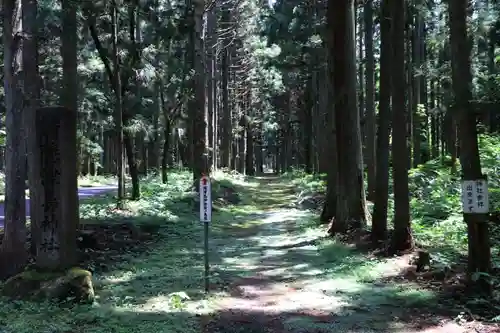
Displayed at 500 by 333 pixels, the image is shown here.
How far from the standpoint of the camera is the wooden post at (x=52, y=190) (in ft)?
24.8

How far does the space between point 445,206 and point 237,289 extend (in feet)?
24.8

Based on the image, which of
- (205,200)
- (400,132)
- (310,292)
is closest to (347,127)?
(400,132)

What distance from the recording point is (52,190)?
24.8ft

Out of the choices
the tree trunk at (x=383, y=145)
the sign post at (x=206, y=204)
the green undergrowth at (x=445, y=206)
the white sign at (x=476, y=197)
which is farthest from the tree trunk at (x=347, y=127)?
the white sign at (x=476, y=197)

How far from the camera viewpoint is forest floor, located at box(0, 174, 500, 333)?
21.2 feet

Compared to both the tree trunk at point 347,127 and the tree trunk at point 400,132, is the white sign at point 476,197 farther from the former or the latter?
the tree trunk at point 347,127

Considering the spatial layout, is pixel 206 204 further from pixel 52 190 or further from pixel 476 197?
pixel 476 197

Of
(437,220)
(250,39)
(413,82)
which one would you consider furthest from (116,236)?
(250,39)

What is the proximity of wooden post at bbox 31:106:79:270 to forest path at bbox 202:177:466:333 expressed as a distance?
2.38 meters

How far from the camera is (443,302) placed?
7.14 meters

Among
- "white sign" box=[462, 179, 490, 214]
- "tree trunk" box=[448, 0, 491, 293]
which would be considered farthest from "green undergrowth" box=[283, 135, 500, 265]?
"white sign" box=[462, 179, 490, 214]

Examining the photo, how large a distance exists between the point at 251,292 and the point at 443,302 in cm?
286

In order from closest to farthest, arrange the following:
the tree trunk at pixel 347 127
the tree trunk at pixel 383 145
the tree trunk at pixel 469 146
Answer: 1. the tree trunk at pixel 469 146
2. the tree trunk at pixel 383 145
3. the tree trunk at pixel 347 127

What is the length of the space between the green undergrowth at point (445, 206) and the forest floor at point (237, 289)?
4.02ft
